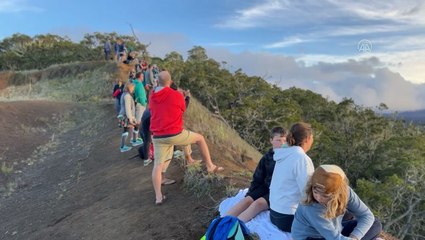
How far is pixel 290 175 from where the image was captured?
4660 mm

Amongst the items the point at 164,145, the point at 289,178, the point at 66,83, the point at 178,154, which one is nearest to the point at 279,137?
the point at 289,178

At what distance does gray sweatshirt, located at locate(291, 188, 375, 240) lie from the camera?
3955mm

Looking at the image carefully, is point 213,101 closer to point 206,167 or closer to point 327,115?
point 327,115

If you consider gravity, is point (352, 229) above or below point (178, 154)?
above

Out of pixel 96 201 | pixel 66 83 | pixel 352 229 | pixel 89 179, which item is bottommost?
pixel 89 179

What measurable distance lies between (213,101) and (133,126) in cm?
1399

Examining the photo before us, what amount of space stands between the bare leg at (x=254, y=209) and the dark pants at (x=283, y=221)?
1.18 ft

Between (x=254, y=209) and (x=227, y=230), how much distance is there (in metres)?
0.67

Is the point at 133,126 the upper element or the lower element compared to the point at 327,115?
upper

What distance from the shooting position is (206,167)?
7.64 meters

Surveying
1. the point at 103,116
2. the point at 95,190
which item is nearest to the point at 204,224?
the point at 95,190

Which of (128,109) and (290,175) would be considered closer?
(290,175)

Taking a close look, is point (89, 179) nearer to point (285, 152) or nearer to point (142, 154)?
point (142, 154)

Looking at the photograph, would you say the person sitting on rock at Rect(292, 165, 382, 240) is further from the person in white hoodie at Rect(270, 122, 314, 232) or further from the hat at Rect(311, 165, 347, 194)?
the person in white hoodie at Rect(270, 122, 314, 232)
